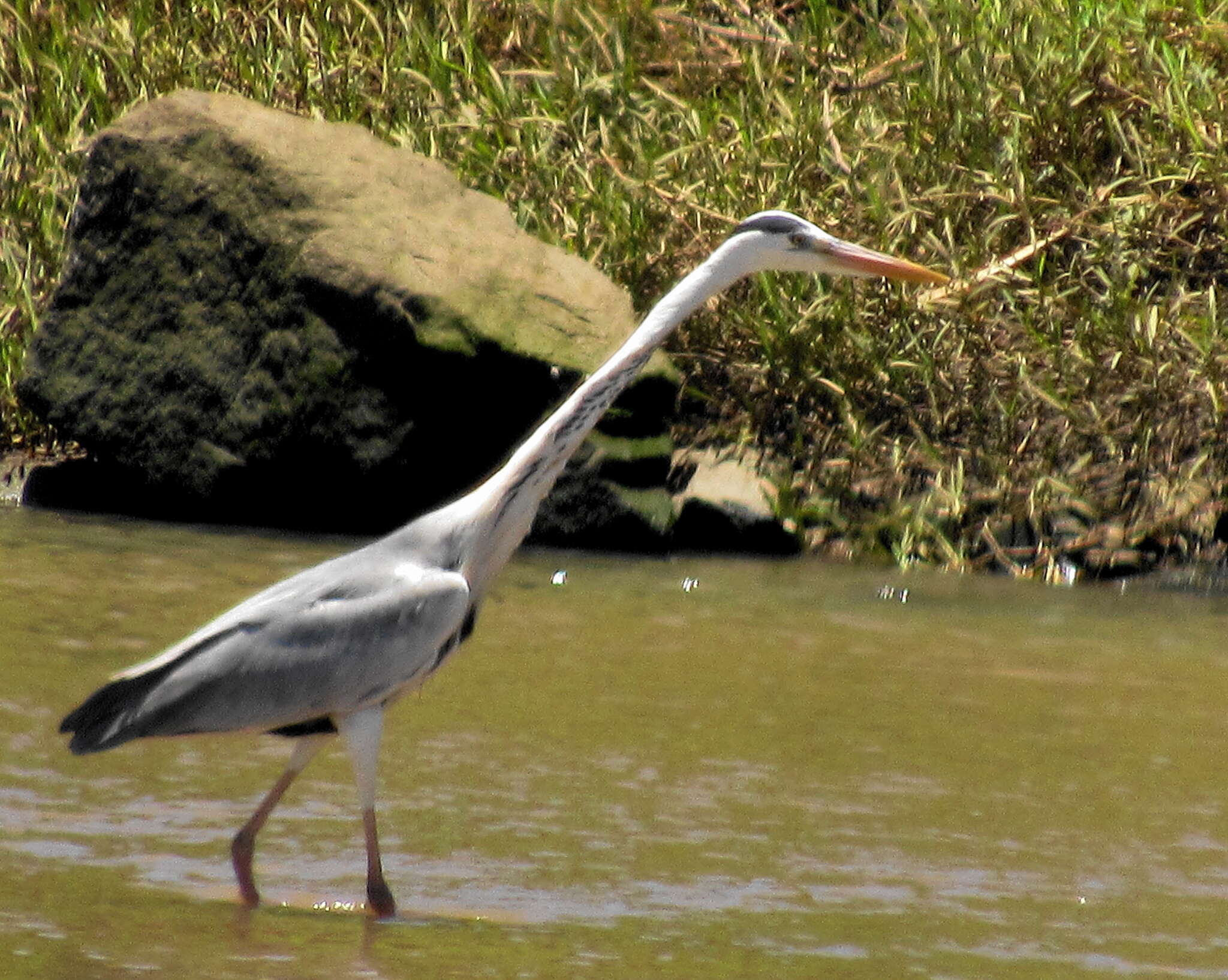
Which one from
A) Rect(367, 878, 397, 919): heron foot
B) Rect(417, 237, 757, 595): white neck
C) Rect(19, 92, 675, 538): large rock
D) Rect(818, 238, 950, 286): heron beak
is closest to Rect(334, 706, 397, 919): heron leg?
Rect(367, 878, 397, 919): heron foot

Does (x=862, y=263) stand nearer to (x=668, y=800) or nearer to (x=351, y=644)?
(x=668, y=800)

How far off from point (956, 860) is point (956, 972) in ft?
2.58

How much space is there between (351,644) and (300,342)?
14.0 ft

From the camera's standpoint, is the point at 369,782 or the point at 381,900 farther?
the point at 369,782

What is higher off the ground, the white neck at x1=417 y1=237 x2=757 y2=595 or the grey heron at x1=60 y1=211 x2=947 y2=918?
the white neck at x1=417 y1=237 x2=757 y2=595

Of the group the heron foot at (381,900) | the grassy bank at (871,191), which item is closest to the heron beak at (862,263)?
the heron foot at (381,900)

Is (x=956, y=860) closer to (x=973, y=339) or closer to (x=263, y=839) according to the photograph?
(x=263, y=839)

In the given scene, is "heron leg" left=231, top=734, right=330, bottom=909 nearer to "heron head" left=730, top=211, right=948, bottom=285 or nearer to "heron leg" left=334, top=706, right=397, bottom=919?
"heron leg" left=334, top=706, right=397, bottom=919

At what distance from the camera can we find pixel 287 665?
169 inches

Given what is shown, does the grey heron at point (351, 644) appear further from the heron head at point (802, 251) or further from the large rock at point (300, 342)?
the large rock at point (300, 342)

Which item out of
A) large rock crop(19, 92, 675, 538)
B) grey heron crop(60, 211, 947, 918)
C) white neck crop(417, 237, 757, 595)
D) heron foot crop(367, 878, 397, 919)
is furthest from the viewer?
large rock crop(19, 92, 675, 538)

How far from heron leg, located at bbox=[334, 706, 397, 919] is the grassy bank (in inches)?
176

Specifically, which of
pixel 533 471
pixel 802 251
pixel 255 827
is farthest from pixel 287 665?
pixel 802 251

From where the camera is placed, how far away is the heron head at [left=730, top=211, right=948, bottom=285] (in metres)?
4.89
